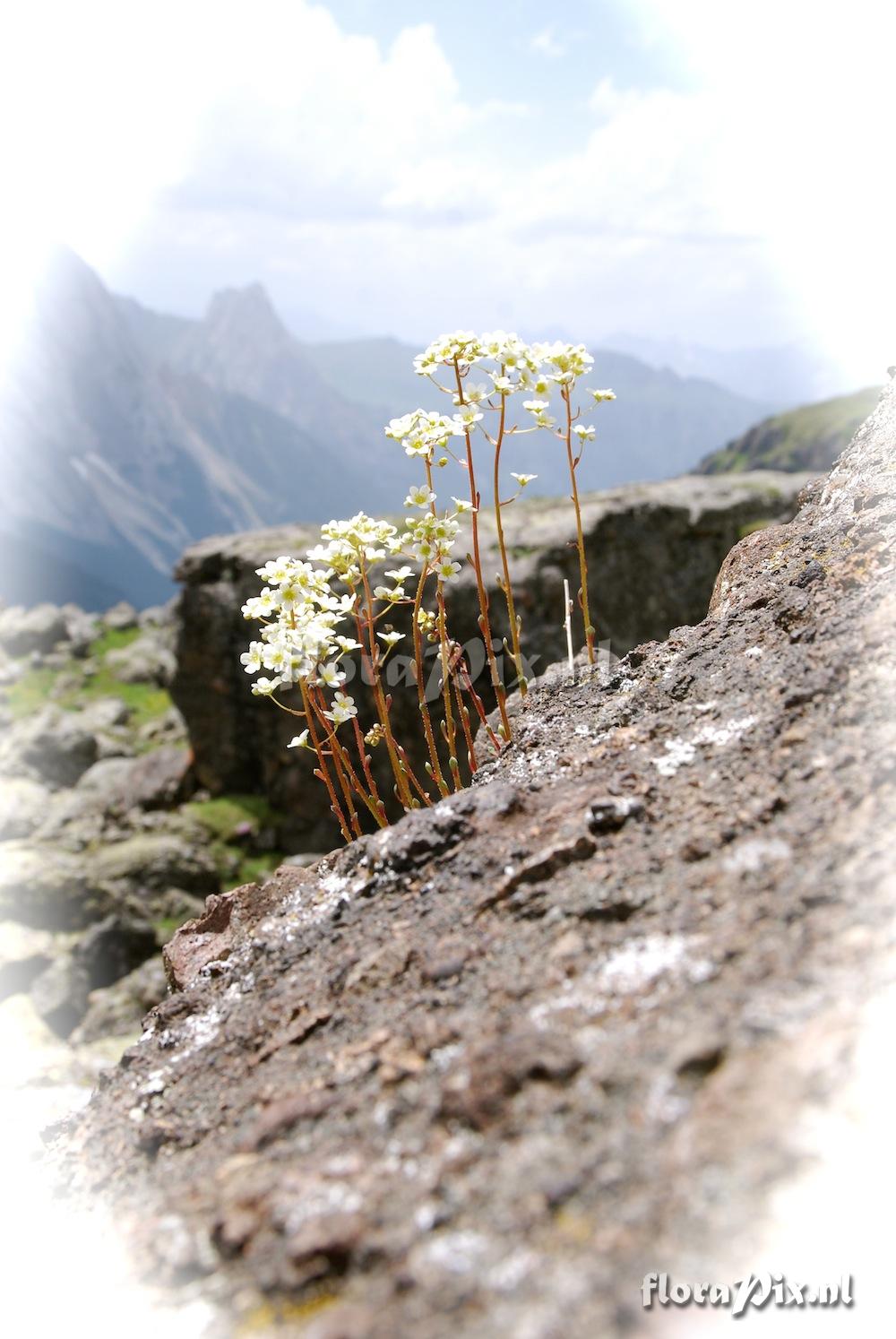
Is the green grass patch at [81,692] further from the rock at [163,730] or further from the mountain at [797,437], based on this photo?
the mountain at [797,437]

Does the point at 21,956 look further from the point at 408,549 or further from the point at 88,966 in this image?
the point at 408,549

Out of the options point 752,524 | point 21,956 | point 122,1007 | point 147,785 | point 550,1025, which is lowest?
point 122,1007

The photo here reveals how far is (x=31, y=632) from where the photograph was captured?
100 feet

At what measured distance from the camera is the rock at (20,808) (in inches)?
580

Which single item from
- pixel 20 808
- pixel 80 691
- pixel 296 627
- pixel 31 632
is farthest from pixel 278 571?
pixel 31 632

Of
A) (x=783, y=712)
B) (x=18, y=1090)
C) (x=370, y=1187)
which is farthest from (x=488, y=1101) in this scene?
(x=18, y=1090)

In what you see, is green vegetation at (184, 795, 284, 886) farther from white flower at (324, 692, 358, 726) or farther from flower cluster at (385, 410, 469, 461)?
flower cluster at (385, 410, 469, 461)

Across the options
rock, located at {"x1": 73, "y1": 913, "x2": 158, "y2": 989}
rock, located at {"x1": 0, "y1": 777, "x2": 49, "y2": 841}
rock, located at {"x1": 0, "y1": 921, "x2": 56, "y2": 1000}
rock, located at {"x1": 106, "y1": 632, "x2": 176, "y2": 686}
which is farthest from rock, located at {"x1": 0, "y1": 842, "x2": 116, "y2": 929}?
rock, located at {"x1": 106, "y1": 632, "x2": 176, "y2": 686}

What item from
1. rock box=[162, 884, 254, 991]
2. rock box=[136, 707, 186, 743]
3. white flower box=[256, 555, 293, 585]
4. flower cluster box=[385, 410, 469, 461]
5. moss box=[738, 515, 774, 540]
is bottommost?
rock box=[162, 884, 254, 991]

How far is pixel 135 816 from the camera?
47.9 ft

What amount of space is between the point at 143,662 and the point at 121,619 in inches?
314

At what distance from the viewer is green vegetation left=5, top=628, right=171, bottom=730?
81.6 ft

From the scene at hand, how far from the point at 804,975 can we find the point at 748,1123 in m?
0.28

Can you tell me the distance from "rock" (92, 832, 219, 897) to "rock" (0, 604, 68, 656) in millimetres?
20203
